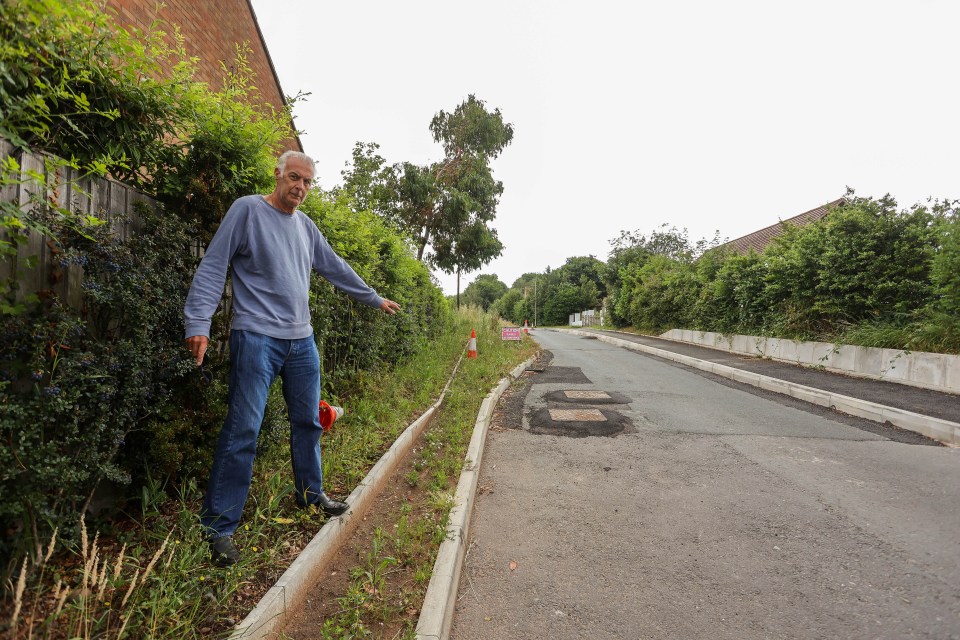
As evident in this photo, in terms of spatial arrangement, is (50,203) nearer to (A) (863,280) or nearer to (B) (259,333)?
(B) (259,333)

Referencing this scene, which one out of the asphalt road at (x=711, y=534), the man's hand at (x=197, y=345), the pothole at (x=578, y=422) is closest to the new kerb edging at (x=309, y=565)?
the asphalt road at (x=711, y=534)

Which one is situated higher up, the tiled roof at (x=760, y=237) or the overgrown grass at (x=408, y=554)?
the tiled roof at (x=760, y=237)

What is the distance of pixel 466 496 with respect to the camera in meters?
3.44

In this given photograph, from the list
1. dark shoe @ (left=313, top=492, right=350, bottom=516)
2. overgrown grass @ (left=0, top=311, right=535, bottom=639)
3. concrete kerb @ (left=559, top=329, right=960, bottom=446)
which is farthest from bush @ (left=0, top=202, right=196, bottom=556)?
concrete kerb @ (left=559, top=329, right=960, bottom=446)

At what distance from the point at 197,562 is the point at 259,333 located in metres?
1.14

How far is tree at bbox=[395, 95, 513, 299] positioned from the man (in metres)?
17.7

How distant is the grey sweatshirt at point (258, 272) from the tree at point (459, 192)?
17.7 metres

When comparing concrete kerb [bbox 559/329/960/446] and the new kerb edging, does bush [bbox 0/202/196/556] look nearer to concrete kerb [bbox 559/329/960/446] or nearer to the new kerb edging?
the new kerb edging

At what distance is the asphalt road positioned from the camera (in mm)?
2271

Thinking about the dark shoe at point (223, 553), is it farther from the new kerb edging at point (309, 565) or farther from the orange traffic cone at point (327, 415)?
the orange traffic cone at point (327, 415)

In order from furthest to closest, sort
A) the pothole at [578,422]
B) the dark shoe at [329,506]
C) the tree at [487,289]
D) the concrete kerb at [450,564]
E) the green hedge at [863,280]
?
the tree at [487,289], the green hedge at [863,280], the pothole at [578,422], the dark shoe at [329,506], the concrete kerb at [450,564]

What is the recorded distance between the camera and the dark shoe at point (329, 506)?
2.84 m

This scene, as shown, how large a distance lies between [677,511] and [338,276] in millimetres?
3117

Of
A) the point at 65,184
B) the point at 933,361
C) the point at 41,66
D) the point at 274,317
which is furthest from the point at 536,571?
the point at 933,361
